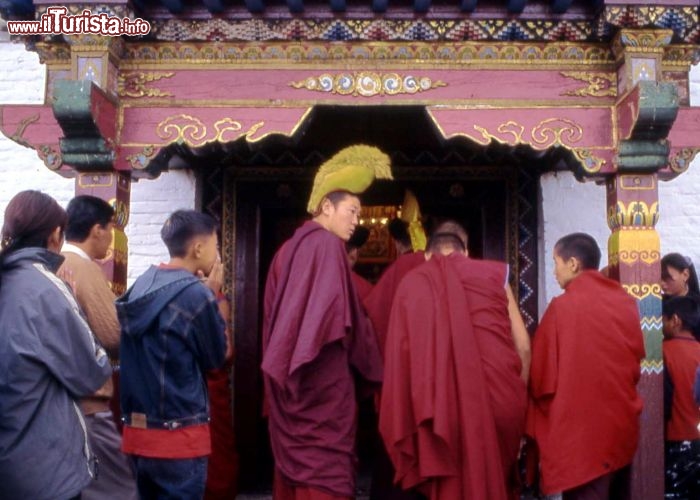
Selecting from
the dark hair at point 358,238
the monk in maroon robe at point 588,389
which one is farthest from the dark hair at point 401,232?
the monk in maroon robe at point 588,389

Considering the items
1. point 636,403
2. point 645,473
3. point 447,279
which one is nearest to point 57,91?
point 447,279

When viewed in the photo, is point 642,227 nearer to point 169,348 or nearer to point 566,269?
point 566,269

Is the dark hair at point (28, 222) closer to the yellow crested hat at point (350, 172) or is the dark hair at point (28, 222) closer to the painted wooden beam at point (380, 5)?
the yellow crested hat at point (350, 172)

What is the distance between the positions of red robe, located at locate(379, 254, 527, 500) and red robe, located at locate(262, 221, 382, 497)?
18 cm

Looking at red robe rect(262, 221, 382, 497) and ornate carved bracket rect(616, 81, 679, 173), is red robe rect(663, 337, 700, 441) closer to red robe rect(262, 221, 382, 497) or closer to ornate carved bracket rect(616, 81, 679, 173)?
ornate carved bracket rect(616, 81, 679, 173)

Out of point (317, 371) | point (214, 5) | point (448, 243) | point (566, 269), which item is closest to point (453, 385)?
point (317, 371)

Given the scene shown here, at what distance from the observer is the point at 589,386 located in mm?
3652

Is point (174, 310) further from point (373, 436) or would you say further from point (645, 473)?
point (373, 436)

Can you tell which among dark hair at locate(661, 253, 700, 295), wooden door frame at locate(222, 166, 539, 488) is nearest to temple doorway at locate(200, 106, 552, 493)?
wooden door frame at locate(222, 166, 539, 488)

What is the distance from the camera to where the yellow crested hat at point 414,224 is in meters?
4.75

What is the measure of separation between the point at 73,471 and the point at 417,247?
2572 mm

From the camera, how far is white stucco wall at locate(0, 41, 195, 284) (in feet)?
18.5

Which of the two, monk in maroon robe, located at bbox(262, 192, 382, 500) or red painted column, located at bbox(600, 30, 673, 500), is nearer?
monk in maroon robe, located at bbox(262, 192, 382, 500)

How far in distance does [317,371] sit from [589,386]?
1.16 m
